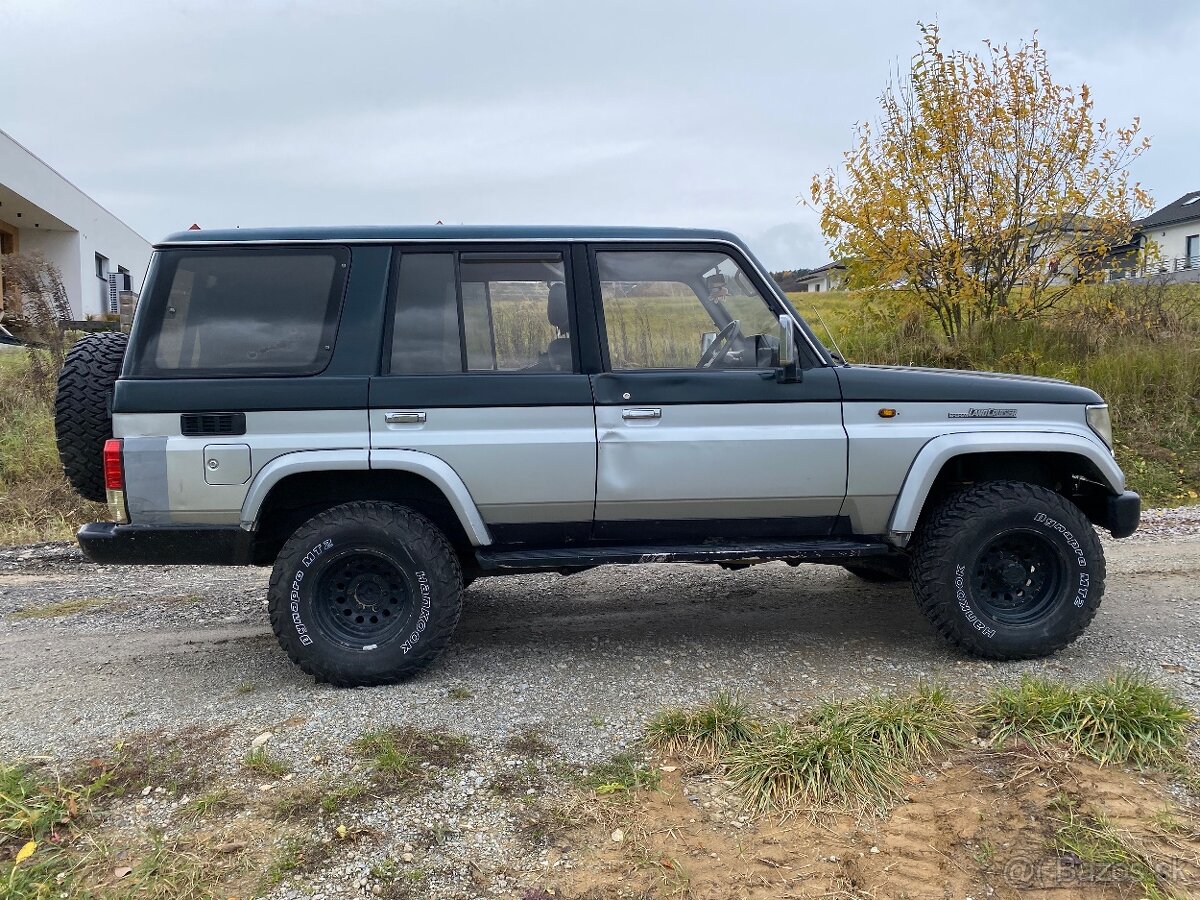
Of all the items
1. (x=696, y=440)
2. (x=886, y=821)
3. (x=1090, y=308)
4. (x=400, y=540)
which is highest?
(x=1090, y=308)

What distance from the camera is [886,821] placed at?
3.04 metres

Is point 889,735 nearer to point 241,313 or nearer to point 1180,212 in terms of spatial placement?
point 241,313

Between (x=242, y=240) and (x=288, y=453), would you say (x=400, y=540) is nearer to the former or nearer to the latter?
(x=288, y=453)

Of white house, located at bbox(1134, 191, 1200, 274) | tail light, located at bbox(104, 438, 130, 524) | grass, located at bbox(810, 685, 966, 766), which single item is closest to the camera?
grass, located at bbox(810, 685, 966, 766)

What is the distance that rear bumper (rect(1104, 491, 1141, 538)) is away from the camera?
4504 mm

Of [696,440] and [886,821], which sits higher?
[696,440]

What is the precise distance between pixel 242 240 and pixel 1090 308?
1203cm

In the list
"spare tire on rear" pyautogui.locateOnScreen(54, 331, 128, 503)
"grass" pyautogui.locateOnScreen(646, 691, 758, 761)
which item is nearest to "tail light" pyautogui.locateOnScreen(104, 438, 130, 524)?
"spare tire on rear" pyautogui.locateOnScreen(54, 331, 128, 503)

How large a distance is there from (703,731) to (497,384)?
1763 millimetres

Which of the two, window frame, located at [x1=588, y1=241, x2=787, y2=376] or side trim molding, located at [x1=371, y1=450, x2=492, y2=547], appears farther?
window frame, located at [x1=588, y1=241, x2=787, y2=376]

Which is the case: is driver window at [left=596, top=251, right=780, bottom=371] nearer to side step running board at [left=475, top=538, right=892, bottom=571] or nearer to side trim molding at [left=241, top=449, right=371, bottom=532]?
side step running board at [left=475, top=538, right=892, bottom=571]

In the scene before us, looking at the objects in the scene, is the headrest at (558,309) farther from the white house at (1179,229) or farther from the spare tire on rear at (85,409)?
the white house at (1179,229)

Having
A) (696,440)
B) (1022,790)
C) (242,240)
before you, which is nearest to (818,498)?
(696,440)

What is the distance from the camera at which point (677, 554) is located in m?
4.30
